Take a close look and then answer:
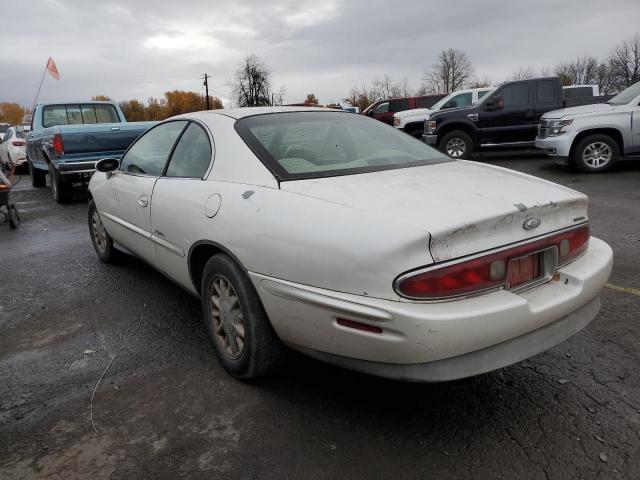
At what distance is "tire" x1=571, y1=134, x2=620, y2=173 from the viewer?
9531mm

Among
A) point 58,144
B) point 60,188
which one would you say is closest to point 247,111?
point 58,144

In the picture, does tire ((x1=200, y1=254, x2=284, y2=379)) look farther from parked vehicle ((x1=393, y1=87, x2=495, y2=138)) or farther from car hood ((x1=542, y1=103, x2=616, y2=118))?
parked vehicle ((x1=393, y1=87, x2=495, y2=138))

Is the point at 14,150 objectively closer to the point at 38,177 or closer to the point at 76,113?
the point at 38,177

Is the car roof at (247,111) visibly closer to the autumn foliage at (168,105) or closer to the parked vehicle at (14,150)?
the parked vehicle at (14,150)

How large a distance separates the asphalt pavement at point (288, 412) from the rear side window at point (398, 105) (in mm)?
16948

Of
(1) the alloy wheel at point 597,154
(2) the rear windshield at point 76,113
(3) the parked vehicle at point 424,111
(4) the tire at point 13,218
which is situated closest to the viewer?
(4) the tire at point 13,218

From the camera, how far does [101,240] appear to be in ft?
16.4

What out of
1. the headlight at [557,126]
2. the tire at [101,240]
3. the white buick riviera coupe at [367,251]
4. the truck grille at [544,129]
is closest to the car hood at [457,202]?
the white buick riviera coupe at [367,251]

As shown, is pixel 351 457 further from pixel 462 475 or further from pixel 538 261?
pixel 538 261

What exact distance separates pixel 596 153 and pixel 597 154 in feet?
0.09

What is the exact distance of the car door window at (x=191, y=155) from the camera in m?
3.09

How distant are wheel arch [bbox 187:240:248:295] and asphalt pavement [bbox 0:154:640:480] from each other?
48 centimetres

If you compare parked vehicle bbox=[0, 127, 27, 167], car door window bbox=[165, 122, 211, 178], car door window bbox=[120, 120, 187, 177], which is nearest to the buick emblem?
car door window bbox=[165, 122, 211, 178]

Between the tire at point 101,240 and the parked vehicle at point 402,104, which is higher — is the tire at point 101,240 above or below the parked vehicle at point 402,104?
below
